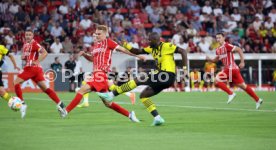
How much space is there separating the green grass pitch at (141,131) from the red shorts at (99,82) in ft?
2.56

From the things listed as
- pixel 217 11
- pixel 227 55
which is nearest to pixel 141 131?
pixel 227 55

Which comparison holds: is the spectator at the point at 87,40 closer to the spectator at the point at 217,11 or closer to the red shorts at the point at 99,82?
the spectator at the point at 217,11

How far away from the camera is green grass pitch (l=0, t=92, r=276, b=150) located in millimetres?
10609

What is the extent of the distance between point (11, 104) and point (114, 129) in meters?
3.82

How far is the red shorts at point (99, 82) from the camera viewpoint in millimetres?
14773

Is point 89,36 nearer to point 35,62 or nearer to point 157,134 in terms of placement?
point 35,62

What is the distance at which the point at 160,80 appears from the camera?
14.4 metres

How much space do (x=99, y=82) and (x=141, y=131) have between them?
7.27ft

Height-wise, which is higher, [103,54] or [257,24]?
[257,24]

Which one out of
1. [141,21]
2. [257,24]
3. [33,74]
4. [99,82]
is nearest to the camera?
[99,82]

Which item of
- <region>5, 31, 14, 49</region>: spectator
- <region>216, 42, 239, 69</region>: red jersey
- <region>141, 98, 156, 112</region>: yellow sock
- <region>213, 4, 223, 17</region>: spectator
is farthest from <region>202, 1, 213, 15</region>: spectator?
<region>141, 98, 156, 112</region>: yellow sock

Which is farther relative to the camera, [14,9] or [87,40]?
[87,40]

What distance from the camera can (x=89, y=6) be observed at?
114 ft

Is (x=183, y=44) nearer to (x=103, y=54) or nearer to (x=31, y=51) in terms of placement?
(x=31, y=51)
